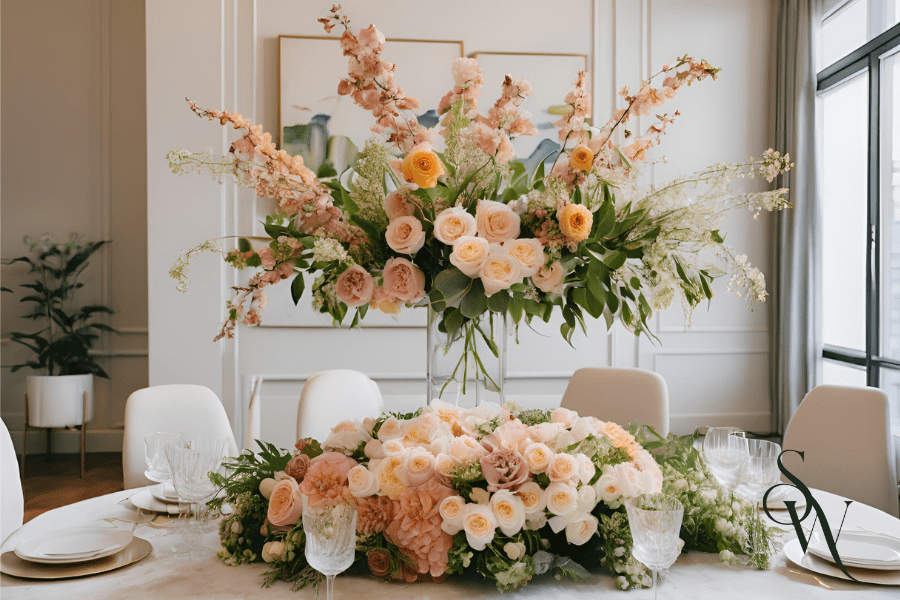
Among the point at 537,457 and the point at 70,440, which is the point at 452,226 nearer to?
the point at 537,457

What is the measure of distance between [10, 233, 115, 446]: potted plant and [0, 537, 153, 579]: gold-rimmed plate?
301cm

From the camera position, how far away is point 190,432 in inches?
83.5

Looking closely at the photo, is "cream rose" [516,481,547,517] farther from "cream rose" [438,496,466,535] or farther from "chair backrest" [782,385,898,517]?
"chair backrest" [782,385,898,517]

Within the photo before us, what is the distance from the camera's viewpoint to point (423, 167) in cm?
115

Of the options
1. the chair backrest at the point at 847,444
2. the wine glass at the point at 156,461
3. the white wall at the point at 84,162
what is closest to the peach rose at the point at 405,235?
the wine glass at the point at 156,461

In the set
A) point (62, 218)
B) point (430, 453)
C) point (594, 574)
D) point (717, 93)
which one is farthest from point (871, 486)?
point (62, 218)

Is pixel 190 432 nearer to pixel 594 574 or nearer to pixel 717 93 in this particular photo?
pixel 594 574

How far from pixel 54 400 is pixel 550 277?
12.1 feet

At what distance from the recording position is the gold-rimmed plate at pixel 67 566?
44.9 inches

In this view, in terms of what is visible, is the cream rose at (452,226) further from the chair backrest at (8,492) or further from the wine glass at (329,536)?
the chair backrest at (8,492)

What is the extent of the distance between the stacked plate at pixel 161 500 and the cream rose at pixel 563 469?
0.86 meters

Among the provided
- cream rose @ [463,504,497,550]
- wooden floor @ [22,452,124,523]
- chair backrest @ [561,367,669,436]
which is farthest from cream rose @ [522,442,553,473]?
wooden floor @ [22,452,124,523]

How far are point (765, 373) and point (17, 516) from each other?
3.69 meters

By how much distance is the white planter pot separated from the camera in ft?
12.6
